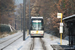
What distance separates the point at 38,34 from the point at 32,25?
71.4 inches

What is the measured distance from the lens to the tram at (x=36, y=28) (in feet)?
73.5

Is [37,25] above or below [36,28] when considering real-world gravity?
above

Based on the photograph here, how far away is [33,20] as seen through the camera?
2289 cm

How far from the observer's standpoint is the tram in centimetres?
2241

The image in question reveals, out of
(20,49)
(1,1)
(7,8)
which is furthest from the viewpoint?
(7,8)

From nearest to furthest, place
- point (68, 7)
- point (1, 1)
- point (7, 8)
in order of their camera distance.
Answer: point (68, 7) → point (1, 1) → point (7, 8)

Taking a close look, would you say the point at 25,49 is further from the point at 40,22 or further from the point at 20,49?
the point at 40,22

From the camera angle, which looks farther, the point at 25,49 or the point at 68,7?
the point at 68,7

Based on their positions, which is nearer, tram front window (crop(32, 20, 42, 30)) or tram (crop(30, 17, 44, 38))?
tram (crop(30, 17, 44, 38))

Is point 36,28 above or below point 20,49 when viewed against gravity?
above

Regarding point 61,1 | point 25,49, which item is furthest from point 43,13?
point 25,49

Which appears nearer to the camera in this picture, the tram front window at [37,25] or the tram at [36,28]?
the tram at [36,28]

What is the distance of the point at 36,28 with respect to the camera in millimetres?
22625

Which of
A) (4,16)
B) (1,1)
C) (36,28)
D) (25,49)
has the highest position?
(1,1)
